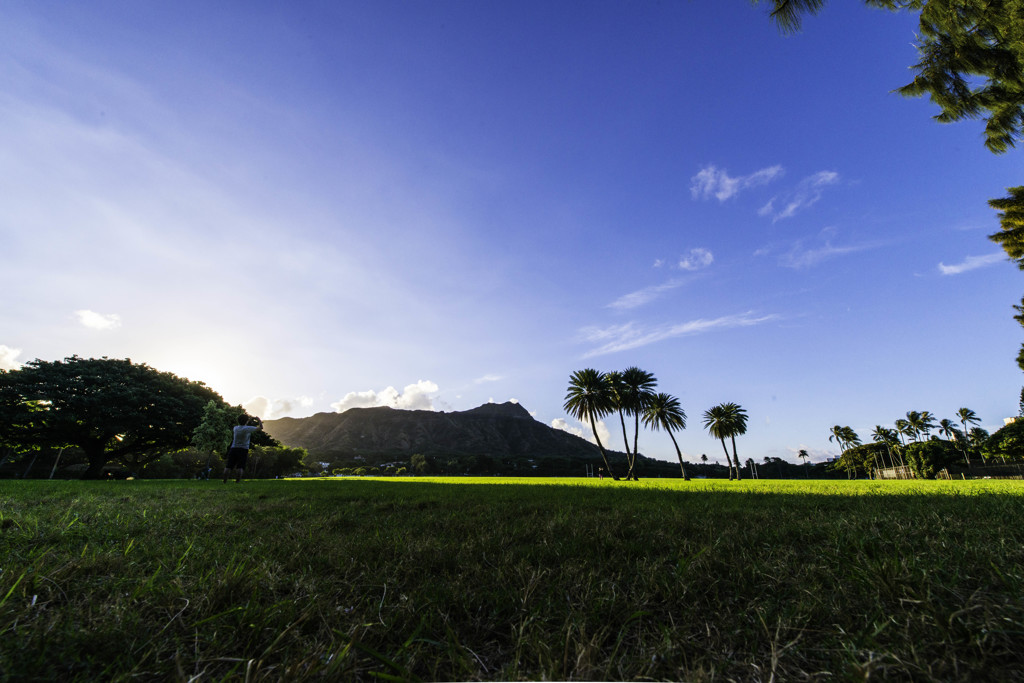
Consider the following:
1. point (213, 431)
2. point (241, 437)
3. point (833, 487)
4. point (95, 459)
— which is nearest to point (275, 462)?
point (95, 459)

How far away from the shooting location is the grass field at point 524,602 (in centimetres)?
145

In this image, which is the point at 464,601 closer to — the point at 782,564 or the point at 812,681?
the point at 812,681

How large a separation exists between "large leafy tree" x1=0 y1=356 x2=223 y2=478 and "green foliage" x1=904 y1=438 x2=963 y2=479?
338 ft

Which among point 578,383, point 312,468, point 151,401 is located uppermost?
point 578,383

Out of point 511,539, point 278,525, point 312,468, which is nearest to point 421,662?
point 511,539

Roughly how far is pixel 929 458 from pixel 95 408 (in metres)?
112

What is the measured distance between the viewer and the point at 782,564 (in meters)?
2.46

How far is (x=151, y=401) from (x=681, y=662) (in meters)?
40.3

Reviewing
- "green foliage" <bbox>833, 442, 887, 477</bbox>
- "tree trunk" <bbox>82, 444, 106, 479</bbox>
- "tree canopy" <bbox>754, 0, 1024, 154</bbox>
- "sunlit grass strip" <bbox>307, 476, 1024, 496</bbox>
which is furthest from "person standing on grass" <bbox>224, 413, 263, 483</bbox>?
"green foliage" <bbox>833, 442, 887, 477</bbox>

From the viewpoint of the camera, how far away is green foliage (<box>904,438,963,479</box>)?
6806 cm

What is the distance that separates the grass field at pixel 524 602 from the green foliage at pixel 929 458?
94073 millimetres

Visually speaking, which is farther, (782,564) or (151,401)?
(151,401)

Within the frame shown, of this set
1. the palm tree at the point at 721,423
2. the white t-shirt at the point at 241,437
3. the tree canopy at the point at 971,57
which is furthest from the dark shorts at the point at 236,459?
the palm tree at the point at 721,423

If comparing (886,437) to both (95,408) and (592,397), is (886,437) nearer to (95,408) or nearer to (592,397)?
(592,397)
